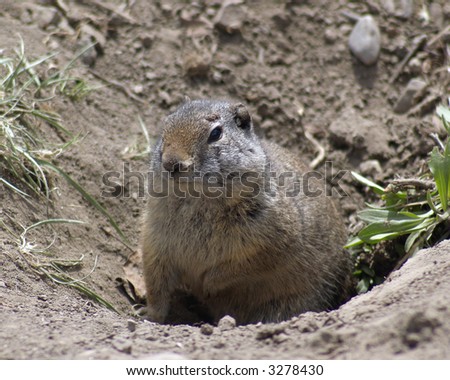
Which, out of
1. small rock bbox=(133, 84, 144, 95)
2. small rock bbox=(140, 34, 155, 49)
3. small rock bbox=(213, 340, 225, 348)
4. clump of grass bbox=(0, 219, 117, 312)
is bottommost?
clump of grass bbox=(0, 219, 117, 312)

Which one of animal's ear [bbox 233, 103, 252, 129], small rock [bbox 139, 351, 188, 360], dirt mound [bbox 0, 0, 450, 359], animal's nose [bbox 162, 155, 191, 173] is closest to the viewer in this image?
small rock [bbox 139, 351, 188, 360]

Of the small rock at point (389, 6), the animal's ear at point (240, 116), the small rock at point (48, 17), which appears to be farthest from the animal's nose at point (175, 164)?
the small rock at point (389, 6)

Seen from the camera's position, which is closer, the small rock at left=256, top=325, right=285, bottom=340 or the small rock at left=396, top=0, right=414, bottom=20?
the small rock at left=256, top=325, right=285, bottom=340

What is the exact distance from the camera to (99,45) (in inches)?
288

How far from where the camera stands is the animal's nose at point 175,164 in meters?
4.56

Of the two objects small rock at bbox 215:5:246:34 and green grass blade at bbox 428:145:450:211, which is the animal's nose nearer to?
green grass blade at bbox 428:145:450:211

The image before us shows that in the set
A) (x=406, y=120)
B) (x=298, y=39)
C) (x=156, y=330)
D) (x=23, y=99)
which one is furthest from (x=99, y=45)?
(x=156, y=330)

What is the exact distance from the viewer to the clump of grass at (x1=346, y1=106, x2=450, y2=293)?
511cm

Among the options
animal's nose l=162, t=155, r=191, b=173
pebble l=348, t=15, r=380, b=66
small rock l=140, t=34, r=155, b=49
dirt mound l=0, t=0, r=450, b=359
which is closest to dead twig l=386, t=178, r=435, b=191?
dirt mound l=0, t=0, r=450, b=359

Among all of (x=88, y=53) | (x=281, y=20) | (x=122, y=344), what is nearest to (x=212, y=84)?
(x=281, y=20)

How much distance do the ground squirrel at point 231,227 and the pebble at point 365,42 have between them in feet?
7.93

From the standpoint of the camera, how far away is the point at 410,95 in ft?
24.4

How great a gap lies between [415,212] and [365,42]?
2961 millimetres
